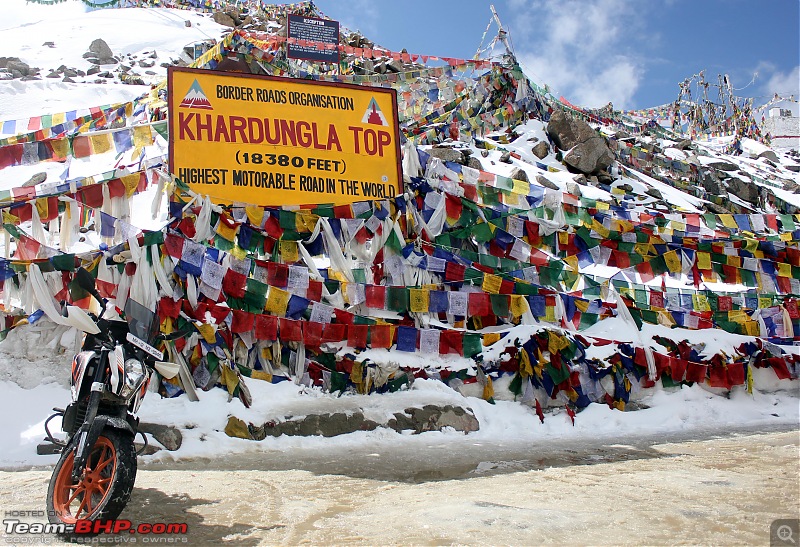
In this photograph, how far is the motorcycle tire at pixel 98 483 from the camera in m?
3.82

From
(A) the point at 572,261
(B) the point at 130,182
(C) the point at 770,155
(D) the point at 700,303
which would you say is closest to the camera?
→ (B) the point at 130,182

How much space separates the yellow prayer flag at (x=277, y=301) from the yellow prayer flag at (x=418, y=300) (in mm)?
1933

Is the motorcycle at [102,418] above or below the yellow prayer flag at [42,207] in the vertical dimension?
below

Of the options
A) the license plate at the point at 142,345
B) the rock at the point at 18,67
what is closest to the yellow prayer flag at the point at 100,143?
the license plate at the point at 142,345

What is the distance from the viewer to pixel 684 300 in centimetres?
1336

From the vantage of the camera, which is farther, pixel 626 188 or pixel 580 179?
pixel 626 188

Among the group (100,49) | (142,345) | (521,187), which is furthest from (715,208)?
(100,49)

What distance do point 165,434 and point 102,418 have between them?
2950 mm

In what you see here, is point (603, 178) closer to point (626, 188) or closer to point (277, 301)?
point (626, 188)

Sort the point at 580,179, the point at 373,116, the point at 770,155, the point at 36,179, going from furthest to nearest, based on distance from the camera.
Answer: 1. the point at 770,155
2. the point at 580,179
3. the point at 36,179
4. the point at 373,116

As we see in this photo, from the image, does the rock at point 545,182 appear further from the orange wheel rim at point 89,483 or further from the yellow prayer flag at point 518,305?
the orange wheel rim at point 89,483

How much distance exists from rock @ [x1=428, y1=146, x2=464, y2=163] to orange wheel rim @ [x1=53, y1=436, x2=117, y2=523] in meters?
16.6

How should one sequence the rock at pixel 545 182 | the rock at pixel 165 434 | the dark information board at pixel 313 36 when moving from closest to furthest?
the rock at pixel 165 434
the rock at pixel 545 182
the dark information board at pixel 313 36

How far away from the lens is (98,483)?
13.0ft
